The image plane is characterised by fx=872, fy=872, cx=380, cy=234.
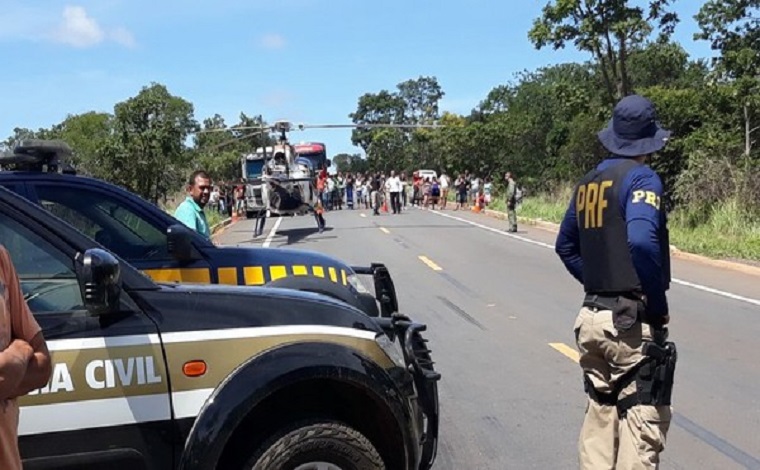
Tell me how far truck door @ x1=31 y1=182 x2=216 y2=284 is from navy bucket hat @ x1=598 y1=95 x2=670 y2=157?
3.38 meters

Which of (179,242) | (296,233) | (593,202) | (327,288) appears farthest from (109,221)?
(296,233)

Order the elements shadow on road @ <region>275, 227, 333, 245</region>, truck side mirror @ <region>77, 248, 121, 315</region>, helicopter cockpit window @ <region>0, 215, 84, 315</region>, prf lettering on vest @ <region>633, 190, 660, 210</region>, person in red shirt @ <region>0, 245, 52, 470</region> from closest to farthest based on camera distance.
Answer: person in red shirt @ <region>0, 245, 52, 470</region>
truck side mirror @ <region>77, 248, 121, 315</region>
helicopter cockpit window @ <region>0, 215, 84, 315</region>
prf lettering on vest @ <region>633, 190, 660, 210</region>
shadow on road @ <region>275, 227, 333, 245</region>

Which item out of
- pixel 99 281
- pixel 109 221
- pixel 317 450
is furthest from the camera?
pixel 109 221

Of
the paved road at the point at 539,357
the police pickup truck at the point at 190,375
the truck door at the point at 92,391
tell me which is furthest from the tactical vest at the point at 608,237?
the truck door at the point at 92,391

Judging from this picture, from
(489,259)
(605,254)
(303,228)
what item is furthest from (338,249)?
(605,254)

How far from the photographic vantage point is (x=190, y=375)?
10.9 ft

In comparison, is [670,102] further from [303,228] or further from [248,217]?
[248,217]

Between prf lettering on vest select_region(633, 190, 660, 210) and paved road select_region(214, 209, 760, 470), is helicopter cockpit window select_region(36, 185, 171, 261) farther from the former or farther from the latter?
prf lettering on vest select_region(633, 190, 660, 210)

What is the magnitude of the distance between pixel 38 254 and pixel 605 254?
8.09ft

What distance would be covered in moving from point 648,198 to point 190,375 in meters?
2.07

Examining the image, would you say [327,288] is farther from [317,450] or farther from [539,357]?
[317,450]

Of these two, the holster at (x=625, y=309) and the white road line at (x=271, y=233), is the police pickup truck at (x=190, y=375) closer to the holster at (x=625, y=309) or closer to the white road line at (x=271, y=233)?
the holster at (x=625, y=309)

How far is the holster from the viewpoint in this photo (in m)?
3.91

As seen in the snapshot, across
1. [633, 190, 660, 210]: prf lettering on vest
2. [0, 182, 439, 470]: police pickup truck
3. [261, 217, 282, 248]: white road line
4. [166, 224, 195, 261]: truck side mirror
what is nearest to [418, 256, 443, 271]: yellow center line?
[261, 217, 282, 248]: white road line
